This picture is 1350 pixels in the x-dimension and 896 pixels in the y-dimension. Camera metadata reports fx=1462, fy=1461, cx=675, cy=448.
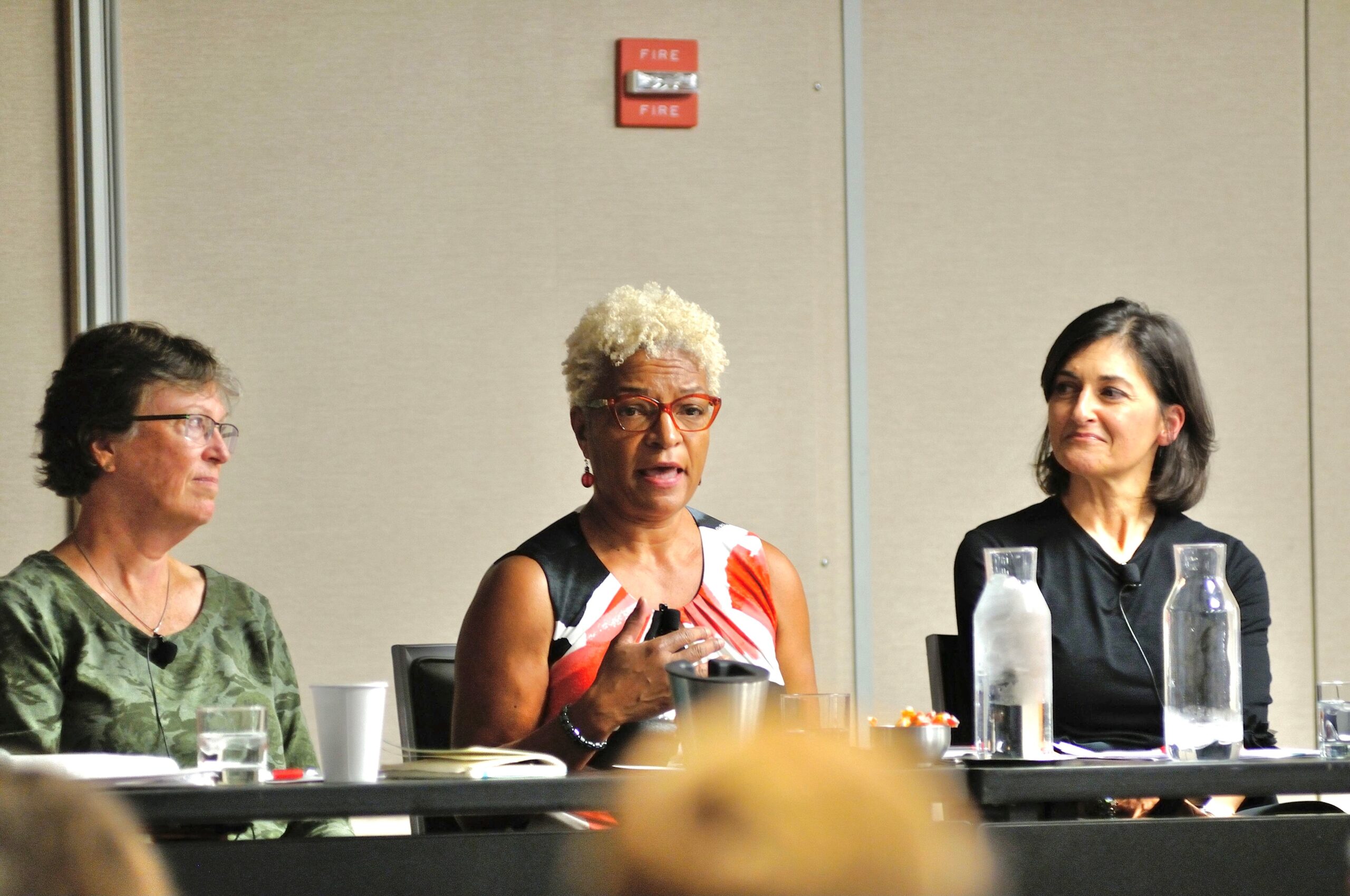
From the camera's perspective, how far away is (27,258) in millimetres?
3387

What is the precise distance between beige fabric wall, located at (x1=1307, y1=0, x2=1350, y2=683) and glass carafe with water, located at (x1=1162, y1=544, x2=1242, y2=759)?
2.22 metres

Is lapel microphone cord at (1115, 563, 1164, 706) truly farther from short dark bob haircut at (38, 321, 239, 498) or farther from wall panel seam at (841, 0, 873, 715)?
short dark bob haircut at (38, 321, 239, 498)

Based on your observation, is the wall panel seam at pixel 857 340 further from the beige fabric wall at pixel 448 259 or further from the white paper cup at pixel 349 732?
the white paper cup at pixel 349 732

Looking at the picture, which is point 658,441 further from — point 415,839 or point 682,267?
point 682,267

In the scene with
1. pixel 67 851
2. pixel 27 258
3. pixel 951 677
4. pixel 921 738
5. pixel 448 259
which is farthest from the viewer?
pixel 448 259

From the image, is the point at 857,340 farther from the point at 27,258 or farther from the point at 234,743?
the point at 234,743

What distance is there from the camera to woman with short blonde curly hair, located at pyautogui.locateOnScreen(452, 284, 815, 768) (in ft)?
7.23

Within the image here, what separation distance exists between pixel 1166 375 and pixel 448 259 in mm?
1736

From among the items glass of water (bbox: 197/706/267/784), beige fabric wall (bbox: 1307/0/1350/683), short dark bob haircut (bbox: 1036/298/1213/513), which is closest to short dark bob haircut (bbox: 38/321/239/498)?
glass of water (bbox: 197/706/267/784)

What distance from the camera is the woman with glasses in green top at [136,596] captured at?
7.24ft

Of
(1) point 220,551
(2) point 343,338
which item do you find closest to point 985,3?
(2) point 343,338

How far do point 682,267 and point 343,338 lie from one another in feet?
2.75

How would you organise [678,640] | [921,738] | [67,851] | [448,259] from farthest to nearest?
1. [448,259]
2. [678,640]
3. [921,738]
4. [67,851]

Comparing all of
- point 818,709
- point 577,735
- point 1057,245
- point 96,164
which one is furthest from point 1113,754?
point 96,164
